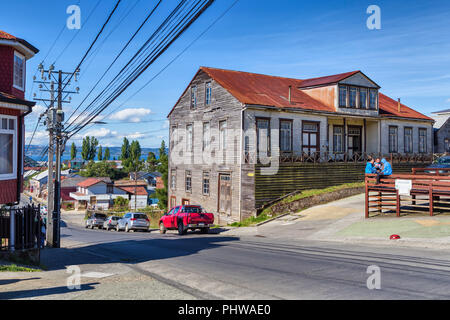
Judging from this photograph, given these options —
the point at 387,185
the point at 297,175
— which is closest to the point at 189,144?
the point at 297,175

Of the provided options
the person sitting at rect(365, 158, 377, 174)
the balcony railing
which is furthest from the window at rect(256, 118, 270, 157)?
the person sitting at rect(365, 158, 377, 174)

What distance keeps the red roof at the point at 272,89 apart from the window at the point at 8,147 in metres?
16.4

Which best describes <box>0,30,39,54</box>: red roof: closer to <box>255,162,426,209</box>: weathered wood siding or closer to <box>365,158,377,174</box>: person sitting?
<box>255,162,426,209</box>: weathered wood siding

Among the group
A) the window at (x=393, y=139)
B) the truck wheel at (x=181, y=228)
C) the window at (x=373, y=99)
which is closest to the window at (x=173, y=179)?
the truck wheel at (x=181, y=228)

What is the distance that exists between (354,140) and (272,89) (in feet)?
28.4

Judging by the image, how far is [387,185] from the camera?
20.0m

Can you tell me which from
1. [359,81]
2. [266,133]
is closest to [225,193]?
[266,133]

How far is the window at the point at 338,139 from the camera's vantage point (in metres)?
33.8

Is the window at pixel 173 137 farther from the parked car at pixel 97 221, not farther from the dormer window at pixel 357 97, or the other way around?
the dormer window at pixel 357 97

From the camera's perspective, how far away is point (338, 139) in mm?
34094

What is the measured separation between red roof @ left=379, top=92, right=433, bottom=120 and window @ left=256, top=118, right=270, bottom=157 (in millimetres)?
12300

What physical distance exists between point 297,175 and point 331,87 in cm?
835

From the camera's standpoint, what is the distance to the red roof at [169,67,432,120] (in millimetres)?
30016
